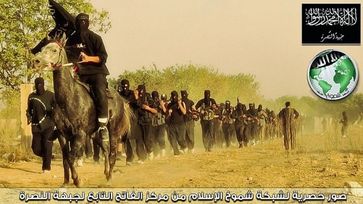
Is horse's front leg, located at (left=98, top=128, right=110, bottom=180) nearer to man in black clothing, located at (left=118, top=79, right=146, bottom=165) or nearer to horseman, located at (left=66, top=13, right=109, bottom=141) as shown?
horseman, located at (left=66, top=13, right=109, bottom=141)

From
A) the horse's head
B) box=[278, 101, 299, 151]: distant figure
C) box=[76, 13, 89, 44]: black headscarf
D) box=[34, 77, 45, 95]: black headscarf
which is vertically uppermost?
box=[76, 13, 89, 44]: black headscarf

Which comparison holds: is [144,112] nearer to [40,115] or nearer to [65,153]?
[40,115]

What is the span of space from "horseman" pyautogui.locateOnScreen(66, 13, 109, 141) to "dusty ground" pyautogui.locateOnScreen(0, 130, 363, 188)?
1.72 m

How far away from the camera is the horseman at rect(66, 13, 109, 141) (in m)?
12.9

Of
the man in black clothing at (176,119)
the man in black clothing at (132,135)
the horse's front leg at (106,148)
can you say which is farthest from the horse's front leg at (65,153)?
the man in black clothing at (176,119)

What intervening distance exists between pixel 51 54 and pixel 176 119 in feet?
28.7

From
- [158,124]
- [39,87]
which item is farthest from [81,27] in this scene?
[158,124]

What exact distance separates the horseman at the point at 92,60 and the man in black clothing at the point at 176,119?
6915 millimetres

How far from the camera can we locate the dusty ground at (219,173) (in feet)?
45.1

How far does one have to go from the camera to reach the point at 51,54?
1191 cm

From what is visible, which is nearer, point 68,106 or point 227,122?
point 68,106

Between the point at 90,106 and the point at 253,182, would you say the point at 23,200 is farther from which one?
the point at 253,182

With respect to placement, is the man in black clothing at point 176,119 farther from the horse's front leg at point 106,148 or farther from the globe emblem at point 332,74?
the horse's front leg at point 106,148

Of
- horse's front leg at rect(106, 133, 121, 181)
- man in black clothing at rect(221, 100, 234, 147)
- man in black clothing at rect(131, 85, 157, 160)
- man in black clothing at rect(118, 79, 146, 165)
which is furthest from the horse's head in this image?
man in black clothing at rect(221, 100, 234, 147)
